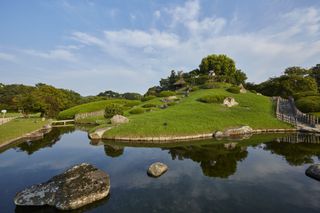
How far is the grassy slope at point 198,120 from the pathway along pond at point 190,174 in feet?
12.4

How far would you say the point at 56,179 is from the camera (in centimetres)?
1247

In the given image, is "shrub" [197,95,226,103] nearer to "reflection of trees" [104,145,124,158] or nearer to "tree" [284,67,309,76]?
"reflection of trees" [104,145,124,158]

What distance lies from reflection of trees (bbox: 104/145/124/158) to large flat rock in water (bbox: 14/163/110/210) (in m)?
8.53

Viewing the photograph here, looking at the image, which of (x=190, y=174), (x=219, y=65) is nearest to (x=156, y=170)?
(x=190, y=174)

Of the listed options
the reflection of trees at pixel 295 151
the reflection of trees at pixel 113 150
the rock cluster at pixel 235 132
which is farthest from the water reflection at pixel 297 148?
the reflection of trees at pixel 113 150

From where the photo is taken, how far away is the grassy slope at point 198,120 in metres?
28.6

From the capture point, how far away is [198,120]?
32.7 meters

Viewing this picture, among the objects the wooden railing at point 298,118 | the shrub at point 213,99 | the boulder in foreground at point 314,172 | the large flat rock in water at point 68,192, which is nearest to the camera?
the large flat rock in water at point 68,192

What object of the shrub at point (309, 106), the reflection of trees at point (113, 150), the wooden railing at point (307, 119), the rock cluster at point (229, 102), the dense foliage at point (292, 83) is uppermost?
the dense foliage at point (292, 83)

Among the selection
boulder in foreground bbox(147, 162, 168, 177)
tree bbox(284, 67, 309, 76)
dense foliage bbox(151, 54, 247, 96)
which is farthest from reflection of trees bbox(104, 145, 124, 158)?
tree bbox(284, 67, 309, 76)

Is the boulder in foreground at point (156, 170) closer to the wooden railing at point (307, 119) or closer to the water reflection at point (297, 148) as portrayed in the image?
the water reflection at point (297, 148)

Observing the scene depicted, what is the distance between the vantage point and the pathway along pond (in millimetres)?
11250

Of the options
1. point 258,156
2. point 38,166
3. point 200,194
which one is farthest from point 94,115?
point 200,194

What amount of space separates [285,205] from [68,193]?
37.3 ft
